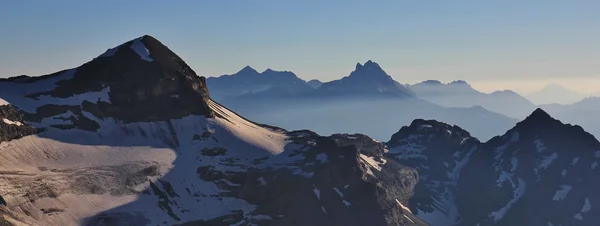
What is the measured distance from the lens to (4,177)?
199250 millimetres

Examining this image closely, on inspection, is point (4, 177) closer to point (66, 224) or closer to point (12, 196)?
point (12, 196)

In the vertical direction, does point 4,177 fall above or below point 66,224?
above

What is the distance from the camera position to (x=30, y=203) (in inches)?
7771

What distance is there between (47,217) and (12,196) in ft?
38.2

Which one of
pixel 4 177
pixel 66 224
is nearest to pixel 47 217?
pixel 66 224

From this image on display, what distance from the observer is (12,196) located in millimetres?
192000

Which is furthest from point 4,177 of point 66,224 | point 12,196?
point 66,224

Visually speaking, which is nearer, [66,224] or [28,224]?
[28,224]

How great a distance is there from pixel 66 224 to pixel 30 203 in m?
12.0

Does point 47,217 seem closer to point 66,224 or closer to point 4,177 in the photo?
point 66,224

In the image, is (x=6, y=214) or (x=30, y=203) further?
(x=30, y=203)

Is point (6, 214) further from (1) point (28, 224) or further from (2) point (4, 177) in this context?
(2) point (4, 177)

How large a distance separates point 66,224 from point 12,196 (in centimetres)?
1760

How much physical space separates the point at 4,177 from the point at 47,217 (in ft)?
59.6
